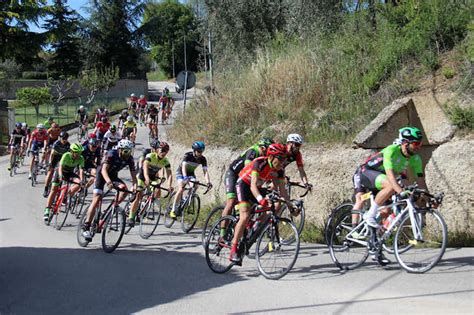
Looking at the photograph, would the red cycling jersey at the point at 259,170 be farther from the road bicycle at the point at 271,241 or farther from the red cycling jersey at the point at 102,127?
the red cycling jersey at the point at 102,127

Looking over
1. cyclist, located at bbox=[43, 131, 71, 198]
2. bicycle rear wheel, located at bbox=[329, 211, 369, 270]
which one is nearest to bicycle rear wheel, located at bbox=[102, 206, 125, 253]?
bicycle rear wheel, located at bbox=[329, 211, 369, 270]

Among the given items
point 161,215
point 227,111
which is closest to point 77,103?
point 227,111

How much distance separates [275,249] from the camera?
770cm

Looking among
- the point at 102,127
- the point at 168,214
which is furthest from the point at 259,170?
the point at 102,127

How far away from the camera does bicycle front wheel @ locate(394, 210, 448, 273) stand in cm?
711

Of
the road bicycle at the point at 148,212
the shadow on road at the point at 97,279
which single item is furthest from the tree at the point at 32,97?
the shadow on road at the point at 97,279

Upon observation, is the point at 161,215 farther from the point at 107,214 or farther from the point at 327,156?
the point at 327,156

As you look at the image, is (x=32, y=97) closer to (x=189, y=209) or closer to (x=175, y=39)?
(x=189, y=209)

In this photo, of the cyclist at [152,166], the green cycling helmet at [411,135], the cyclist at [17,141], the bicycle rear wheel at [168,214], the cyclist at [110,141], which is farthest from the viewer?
the cyclist at [17,141]

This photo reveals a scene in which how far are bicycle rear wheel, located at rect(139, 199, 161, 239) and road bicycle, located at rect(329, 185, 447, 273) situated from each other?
15.8 ft

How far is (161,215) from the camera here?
13.0 m

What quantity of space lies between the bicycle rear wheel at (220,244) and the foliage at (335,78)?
4.55 m

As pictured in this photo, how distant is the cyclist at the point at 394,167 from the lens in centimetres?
746

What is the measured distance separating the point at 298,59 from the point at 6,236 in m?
9.07
